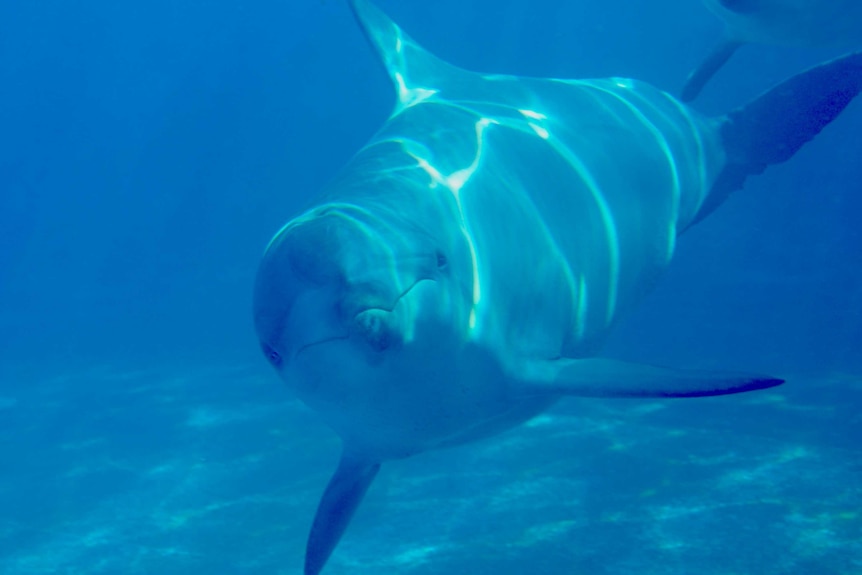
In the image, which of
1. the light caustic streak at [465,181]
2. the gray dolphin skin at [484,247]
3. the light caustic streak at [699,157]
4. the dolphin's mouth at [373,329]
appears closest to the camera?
the dolphin's mouth at [373,329]

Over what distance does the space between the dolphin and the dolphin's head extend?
641 centimetres

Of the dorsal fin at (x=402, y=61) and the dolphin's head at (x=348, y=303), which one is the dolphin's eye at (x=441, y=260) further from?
the dorsal fin at (x=402, y=61)

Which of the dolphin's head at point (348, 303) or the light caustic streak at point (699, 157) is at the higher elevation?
the light caustic streak at point (699, 157)

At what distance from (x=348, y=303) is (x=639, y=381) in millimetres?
1406

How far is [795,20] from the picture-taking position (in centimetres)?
739

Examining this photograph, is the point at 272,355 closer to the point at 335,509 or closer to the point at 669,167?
the point at 335,509

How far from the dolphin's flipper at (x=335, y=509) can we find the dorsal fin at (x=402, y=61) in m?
2.54

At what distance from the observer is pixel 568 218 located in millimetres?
3982

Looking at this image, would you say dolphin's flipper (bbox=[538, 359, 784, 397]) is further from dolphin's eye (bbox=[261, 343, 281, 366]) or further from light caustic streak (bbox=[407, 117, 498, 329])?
dolphin's eye (bbox=[261, 343, 281, 366])

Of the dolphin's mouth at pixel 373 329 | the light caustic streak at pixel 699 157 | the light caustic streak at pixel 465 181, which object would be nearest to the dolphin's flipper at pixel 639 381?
the light caustic streak at pixel 465 181

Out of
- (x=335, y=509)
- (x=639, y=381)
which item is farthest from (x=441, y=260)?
(x=335, y=509)

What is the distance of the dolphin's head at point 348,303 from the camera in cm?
238

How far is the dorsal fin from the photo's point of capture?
4911 millimetres

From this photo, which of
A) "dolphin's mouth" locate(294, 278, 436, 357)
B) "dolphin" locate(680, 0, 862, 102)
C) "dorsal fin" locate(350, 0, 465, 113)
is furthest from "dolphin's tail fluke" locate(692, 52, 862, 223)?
"dolphin's mouth" locate(294, 278, 436, 357)
